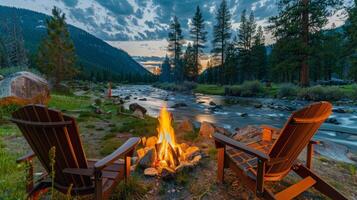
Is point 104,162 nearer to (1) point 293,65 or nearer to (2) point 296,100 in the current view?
(2) point 296,100

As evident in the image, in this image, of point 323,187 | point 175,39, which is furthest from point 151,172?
point 175,39

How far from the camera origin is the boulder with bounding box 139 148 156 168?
13.6 feet

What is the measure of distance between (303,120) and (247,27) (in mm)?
51124

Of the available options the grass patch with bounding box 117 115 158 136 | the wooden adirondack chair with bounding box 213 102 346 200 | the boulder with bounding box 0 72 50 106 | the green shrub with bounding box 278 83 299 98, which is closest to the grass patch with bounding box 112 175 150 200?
the wooden adirondack chair with bounding box 213 102 346 200

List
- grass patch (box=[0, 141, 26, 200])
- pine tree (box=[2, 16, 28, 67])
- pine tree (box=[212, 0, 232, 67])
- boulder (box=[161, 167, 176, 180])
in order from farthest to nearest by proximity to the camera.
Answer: pine tree (box=[2, 16, 28, 67])
pine tree (box=[212, 0, 232, 67])
boulder (box=[161, 167, 176, 180])
grass patch (box=[0, 141, 26, 200])

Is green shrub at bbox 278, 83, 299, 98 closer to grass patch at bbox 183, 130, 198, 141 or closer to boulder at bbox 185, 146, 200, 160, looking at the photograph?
grass patch at bbox 183, 130, 198, 141

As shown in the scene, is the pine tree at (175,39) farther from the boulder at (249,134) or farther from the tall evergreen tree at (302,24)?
the boulder at (249,134)

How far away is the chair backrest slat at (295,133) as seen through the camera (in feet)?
8.79

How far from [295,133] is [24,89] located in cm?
1148

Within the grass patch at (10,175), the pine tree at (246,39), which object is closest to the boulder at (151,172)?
the grass patch at (10,175)

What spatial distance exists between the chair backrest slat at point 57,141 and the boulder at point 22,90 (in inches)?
351

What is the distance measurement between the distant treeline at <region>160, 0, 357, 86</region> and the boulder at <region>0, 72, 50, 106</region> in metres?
21.2

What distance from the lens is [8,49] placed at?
47250 mm

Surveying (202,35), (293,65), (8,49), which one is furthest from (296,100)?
Answer: (8,49)
